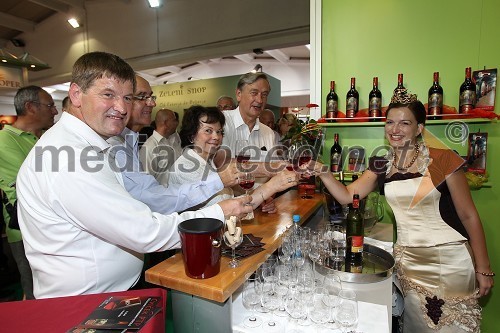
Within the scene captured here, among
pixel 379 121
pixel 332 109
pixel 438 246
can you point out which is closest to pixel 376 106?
pixel 379 121

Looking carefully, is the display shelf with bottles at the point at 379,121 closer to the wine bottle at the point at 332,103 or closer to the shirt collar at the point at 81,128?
the wine bottle at the point at 332,103

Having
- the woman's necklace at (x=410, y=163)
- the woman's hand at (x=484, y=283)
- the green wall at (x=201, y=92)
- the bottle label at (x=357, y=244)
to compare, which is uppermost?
the green wall at (x=201, y=92)

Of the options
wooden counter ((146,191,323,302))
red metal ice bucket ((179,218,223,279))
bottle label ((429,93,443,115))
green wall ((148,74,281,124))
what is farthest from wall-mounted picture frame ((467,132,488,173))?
green wall ((148,74,281,124))

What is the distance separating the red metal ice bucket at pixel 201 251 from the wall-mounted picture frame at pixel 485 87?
2.78 m

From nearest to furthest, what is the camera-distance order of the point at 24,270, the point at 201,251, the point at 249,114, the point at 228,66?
the point at 201,251
the point at 24,270
the point at 249,114
the point at 228,66

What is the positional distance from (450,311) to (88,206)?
7.02ft

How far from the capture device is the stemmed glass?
48.2 inches

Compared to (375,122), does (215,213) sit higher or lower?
lower

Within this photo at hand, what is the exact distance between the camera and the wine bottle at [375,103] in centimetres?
298

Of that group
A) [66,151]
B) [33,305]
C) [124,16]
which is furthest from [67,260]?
[124,16]

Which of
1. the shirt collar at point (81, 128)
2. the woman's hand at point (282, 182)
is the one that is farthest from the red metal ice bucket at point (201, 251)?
the woman's hand at point (282, 182)

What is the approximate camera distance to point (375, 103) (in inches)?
117

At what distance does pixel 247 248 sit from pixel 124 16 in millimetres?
8038

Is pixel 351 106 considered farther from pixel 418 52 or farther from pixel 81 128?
pixel 81 128
